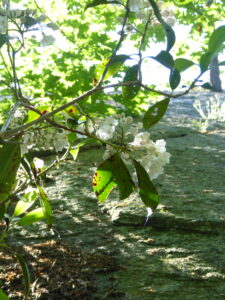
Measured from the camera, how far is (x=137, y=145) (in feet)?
3.57

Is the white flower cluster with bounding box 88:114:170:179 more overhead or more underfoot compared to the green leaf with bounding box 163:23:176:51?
more underfoot

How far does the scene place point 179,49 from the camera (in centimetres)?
761

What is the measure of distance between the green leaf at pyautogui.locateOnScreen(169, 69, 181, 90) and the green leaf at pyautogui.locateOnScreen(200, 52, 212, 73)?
0.07 m

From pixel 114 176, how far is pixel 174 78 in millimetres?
332

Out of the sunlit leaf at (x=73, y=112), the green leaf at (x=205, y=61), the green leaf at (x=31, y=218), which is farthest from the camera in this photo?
the green leaf at (x=31, y=218)

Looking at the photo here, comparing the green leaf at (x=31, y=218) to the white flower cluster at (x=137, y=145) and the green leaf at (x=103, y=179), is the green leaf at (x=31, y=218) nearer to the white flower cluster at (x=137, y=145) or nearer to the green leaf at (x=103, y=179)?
the green leaf at (x=103, y=179)

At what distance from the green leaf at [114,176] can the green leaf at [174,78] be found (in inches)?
10.1

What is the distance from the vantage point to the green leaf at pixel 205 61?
1063mm

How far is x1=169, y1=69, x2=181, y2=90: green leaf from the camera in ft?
3.65

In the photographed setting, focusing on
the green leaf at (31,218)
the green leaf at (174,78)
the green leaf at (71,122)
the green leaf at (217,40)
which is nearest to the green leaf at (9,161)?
the green leaf at (71,122)

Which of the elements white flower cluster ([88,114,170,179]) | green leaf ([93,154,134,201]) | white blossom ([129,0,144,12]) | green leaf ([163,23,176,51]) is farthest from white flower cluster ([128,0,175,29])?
green leaf ([93,154,134,201])

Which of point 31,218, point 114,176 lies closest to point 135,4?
point 114,176

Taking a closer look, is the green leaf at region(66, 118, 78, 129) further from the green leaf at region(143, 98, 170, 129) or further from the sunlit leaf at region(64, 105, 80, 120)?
the green leaf at region(143, 98, 170, 129)

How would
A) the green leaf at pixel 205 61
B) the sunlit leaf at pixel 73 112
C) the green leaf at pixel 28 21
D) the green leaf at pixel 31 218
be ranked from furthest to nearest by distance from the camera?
the green leaf at pixel 31 218 < the sunlit leaf at pixel 73 112 < the green leaf at pixel 28 21 < the green leaf at pixel 205 61
